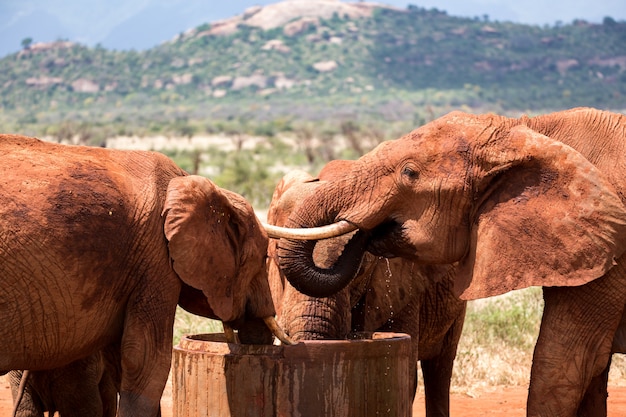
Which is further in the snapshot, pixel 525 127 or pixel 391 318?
pixel 391 318

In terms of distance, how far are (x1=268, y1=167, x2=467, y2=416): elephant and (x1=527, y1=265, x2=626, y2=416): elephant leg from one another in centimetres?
87

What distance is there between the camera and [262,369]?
6.14 meters

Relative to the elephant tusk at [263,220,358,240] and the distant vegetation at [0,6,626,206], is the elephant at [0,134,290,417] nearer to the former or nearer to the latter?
the elephant tusk at [263,220,358,240]

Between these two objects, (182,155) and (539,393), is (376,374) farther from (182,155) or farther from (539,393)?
(182,155)

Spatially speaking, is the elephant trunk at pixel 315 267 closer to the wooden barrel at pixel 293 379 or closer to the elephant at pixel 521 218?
the elephant at pixel 521 218

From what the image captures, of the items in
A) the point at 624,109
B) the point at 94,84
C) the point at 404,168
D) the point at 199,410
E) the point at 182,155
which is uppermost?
the point at 94,84

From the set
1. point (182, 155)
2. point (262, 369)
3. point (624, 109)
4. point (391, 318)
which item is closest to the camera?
point (262, 369)

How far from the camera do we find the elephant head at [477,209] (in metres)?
6.08

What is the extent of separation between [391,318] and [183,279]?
1862mm

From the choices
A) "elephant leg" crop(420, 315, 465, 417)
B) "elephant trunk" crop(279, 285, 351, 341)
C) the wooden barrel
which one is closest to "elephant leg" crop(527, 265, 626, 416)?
the wooden barrel

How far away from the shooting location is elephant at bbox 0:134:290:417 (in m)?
5.79

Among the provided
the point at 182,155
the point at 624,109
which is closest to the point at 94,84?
the point at 624,109

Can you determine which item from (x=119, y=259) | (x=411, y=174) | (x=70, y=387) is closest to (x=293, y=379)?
(x=119, y=259)

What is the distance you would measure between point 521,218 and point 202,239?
1.70 metres
